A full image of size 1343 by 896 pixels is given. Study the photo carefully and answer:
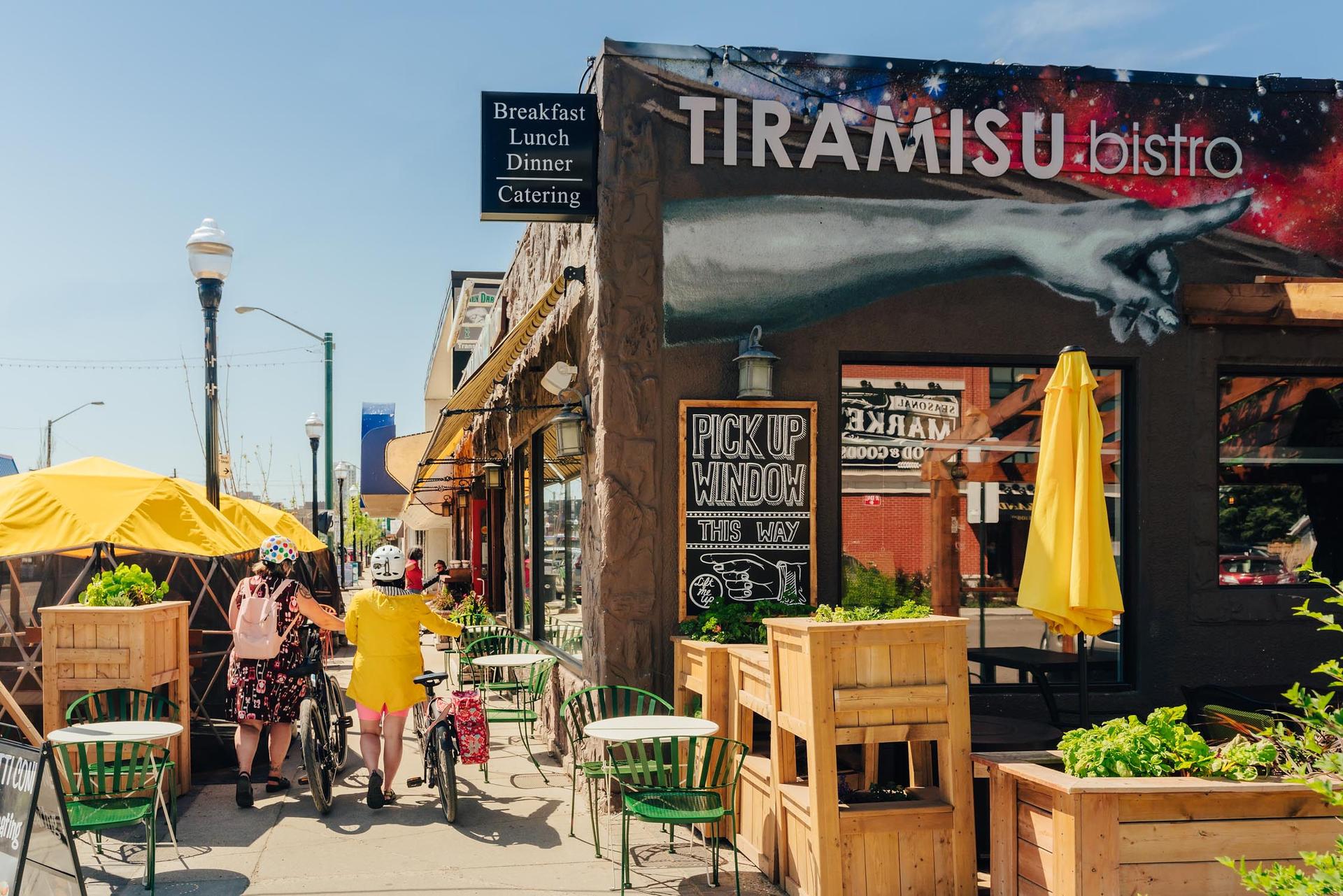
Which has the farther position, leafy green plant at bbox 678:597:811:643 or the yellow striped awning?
the yellow striped awning

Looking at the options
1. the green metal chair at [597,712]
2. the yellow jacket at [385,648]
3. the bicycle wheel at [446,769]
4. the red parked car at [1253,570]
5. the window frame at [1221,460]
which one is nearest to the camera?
the green metal chair at [597,712]

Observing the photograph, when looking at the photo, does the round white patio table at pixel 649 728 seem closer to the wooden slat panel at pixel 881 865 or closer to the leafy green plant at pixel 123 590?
the wooden slat panel at pixel 881 865

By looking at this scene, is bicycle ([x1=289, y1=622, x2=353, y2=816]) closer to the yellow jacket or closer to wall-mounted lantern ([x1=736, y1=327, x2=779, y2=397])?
the yellow jacket

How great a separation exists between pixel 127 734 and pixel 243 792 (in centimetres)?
164

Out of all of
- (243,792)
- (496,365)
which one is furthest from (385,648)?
(496,365)

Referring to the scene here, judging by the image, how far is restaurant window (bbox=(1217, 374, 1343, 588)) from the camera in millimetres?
8383

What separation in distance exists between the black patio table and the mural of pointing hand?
227cm

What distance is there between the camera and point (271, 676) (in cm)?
829

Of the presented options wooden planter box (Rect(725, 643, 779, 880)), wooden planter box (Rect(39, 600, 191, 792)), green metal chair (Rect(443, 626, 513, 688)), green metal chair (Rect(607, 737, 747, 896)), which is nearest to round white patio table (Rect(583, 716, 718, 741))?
green metal chair (Rect(607, 737, 747, 896))

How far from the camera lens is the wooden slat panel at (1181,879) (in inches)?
176

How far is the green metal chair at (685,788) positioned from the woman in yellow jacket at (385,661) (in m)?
1.80

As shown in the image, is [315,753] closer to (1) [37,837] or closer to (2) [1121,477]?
(1) [37,837]

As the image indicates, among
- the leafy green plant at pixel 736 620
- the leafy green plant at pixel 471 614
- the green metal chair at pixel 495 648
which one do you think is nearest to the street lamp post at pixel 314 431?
the leafy green plant at pixel 471 614

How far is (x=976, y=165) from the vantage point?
27.1 ft
